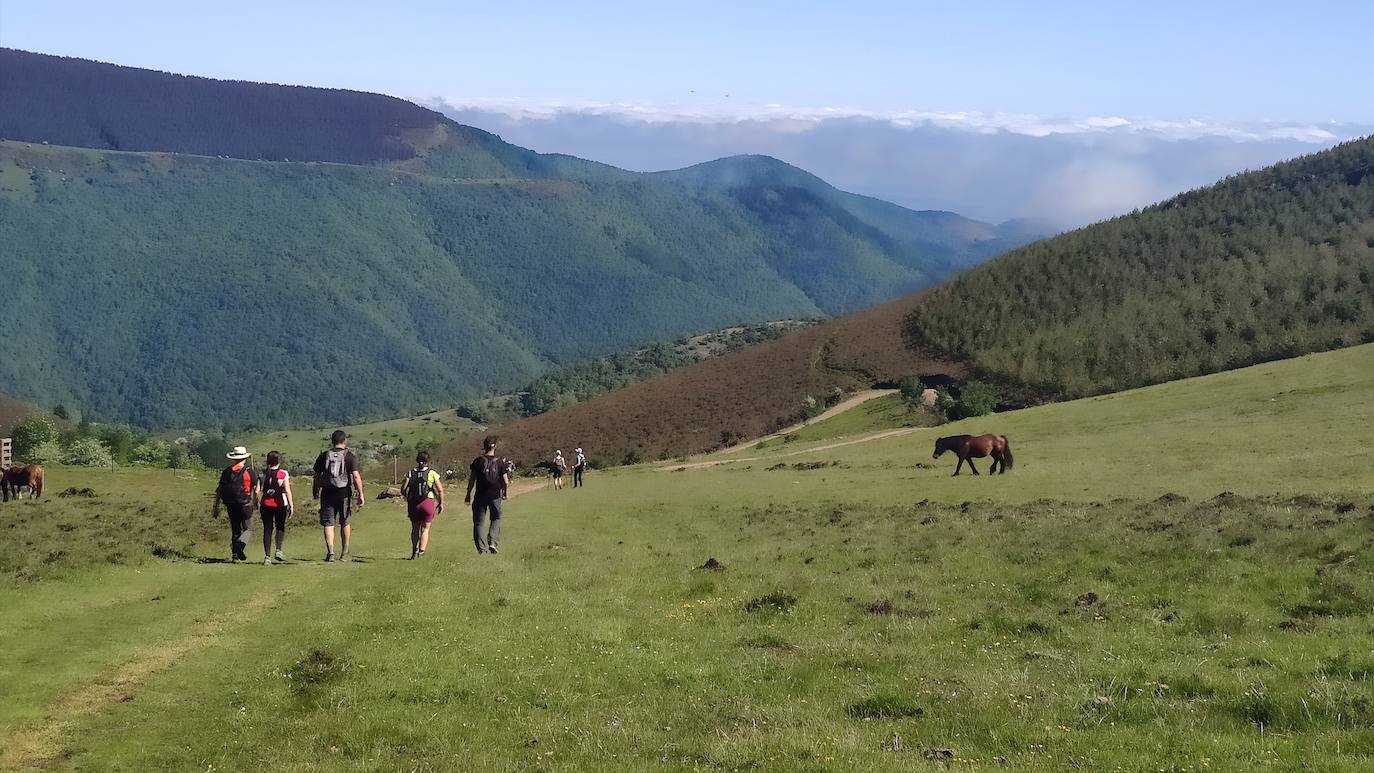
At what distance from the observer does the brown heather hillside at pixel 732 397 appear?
95.8 metres

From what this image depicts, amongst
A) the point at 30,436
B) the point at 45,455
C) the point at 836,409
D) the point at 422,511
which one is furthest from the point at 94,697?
the point at 836,409

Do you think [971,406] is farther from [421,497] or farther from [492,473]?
[421,497]

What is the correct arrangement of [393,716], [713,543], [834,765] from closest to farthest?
[834,765], [393,716], [713,543]

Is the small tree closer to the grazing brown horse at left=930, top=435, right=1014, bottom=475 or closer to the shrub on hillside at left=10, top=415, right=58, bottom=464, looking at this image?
the grazing brown horse at left=930, top=435, right=1014, bottom=475

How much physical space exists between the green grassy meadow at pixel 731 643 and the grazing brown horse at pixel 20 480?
10.6m

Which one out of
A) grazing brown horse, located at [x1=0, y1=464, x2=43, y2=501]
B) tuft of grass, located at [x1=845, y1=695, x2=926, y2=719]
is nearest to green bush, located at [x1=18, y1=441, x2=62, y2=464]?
grazing brown horse, located at [x1=0, y1=464, x2=43, y2=501]

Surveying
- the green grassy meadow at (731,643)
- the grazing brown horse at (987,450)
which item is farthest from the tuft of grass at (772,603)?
the grazing brown horse at (987,450)

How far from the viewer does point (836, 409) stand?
89.9m

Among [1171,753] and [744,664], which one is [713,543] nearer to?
[744,664]

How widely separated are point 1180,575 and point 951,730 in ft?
32.0

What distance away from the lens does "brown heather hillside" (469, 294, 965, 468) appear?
95750mm

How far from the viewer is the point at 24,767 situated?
8.99 metres

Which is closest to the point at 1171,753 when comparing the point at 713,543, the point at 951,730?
the point at 951,730

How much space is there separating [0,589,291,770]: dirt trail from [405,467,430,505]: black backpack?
716 centimetres
